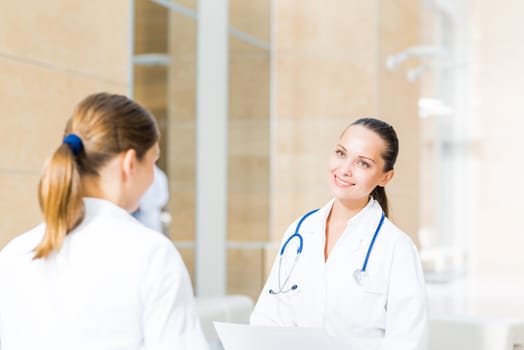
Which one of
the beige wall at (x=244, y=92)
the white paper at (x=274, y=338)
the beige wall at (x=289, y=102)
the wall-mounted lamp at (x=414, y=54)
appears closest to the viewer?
the white paper at (x=274, y=338)

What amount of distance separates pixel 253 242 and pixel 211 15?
2.38m

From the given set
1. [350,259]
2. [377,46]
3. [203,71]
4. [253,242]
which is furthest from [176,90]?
[350,259]

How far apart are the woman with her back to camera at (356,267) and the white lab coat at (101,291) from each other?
91 cm

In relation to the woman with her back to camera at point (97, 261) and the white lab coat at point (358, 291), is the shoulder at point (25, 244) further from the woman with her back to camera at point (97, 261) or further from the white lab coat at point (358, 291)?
the white lab coat at point (358, 291)

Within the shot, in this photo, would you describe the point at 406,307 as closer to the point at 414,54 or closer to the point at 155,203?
the point at 155,203

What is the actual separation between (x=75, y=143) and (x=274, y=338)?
3.53ft

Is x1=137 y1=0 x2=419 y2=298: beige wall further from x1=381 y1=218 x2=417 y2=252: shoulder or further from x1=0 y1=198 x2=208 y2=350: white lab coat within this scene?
x1=0 y1=198 x2=208 y2=350: white lab coat

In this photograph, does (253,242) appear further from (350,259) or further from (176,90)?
(350,259)

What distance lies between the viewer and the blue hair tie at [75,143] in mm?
2131

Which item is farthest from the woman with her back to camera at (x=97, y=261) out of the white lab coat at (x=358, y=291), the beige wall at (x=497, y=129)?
the beige wall at (x=497, y=129)

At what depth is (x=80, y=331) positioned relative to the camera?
2137 millimetres

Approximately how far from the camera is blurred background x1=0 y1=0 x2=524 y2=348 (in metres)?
5.58

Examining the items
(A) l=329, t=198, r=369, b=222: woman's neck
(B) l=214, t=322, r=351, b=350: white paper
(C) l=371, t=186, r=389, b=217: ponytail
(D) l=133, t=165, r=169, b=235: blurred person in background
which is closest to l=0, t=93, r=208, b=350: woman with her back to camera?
(B) l=214, t=322, r=351, b=350: white paper

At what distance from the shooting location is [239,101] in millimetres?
9109
